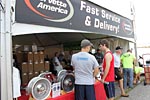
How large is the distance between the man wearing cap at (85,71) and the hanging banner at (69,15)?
1013 mm

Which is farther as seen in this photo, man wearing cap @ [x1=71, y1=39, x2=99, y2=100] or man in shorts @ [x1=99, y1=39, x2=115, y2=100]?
man in shorts @ [x1=99, y1=39, x2=115, y2=100]

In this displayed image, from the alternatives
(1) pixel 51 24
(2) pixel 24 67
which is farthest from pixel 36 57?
(1) pixel 51 24

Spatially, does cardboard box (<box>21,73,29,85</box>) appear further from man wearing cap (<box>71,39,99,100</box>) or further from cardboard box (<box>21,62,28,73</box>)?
man wearing cap (<box>71,39,99,100</box>)

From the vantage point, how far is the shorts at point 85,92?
3.95 meters

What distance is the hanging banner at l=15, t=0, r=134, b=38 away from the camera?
→ 396cm

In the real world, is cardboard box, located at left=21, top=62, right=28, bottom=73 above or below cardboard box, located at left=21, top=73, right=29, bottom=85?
above

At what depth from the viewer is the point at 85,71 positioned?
394 cm

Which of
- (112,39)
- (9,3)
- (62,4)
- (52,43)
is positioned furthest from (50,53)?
(9,3)

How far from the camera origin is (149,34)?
19219 mm

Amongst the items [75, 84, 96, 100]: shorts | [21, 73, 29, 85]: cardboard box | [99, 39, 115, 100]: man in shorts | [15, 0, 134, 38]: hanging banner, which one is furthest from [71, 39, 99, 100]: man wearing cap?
[21, 73, 29, 85]: cardboard box

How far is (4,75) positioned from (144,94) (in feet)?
18.6

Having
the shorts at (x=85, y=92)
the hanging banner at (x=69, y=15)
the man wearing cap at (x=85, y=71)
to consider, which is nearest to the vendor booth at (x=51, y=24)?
the hanging banner at (x=69, y=15)

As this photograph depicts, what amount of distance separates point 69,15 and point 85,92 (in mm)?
2048

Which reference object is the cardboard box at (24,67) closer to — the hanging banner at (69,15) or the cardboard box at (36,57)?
the cardboard box at (36,57)
